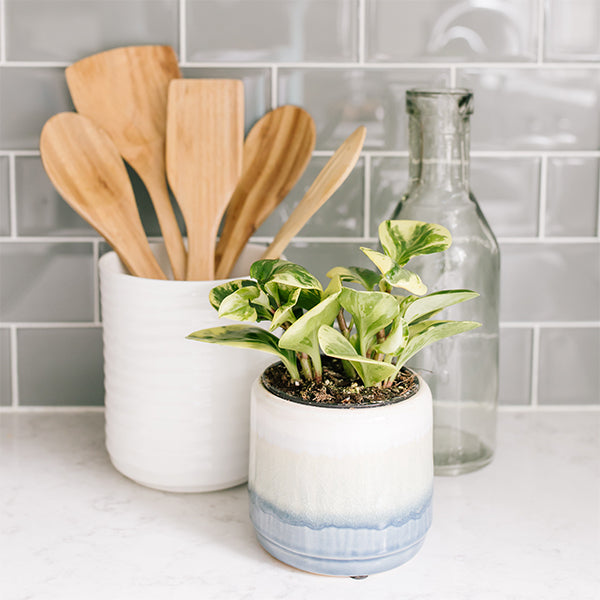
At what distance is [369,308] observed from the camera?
1.92 ft

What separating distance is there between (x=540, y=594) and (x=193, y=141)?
501mm

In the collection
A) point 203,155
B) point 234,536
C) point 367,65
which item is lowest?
point 234,536

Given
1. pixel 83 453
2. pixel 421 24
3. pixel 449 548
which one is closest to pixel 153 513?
pixel 83 453

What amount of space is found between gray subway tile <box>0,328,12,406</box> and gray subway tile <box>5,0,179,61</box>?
305mm

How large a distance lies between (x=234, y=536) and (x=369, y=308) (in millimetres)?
241

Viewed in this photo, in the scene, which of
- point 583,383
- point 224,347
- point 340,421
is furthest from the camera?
point 583,383

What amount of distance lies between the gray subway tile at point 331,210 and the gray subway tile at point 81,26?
0.66ft

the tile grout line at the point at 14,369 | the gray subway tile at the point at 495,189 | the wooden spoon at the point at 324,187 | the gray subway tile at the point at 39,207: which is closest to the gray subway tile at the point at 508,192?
the gray subway tile at the point at 495,189

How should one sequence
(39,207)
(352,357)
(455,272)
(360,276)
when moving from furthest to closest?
(39,207) → (455,272) → (360,276) → (352,357)

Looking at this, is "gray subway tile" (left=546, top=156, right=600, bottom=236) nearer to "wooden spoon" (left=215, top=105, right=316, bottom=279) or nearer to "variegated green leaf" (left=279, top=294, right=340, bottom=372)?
"wooden spoon" (left=215, top=105, right=316, bottom=279)

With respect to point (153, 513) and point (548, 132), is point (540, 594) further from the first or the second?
point (548, 132)

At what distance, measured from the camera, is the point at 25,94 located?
2.84 feet

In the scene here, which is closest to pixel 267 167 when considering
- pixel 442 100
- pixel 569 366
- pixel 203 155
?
pixel 203 155

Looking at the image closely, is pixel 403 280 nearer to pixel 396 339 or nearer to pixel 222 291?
pixel 396 339
